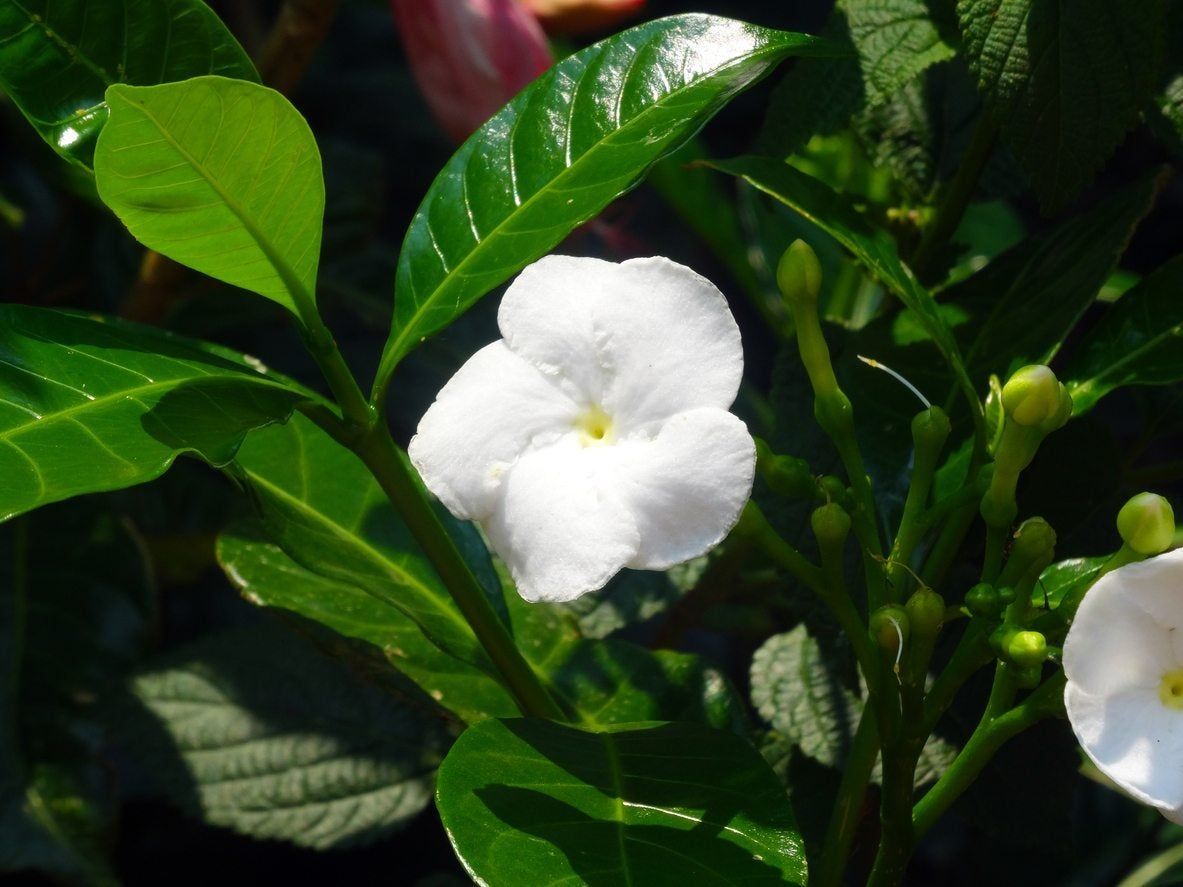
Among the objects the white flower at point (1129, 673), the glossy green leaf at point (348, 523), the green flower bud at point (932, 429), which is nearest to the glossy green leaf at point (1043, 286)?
the green flower bud at point (932, 429)

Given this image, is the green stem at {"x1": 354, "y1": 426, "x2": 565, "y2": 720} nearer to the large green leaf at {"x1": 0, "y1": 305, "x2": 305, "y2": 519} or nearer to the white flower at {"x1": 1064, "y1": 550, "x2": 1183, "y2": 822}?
the large green leaf at {"x1": 0, "y1": 305, "x2": 305, "y2": 519}

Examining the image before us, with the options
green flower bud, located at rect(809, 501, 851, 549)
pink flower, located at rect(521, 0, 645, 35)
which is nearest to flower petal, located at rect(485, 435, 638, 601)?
green flower bud, located at rect(809, 501, 851, 549)

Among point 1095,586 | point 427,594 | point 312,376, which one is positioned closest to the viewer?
point 1095,586

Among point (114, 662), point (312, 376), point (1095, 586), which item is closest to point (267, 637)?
point (114, 662)

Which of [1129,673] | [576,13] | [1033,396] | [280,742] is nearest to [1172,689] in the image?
[1129,673]

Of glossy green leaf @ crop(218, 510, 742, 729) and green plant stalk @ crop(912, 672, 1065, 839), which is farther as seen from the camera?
glossy green leaf @ crop(218, 510, 742, 729)

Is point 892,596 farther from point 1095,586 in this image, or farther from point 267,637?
point 267,637

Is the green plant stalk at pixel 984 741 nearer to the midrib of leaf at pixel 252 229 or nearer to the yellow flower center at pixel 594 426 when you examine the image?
the yellow flower center at pixel 594 426
